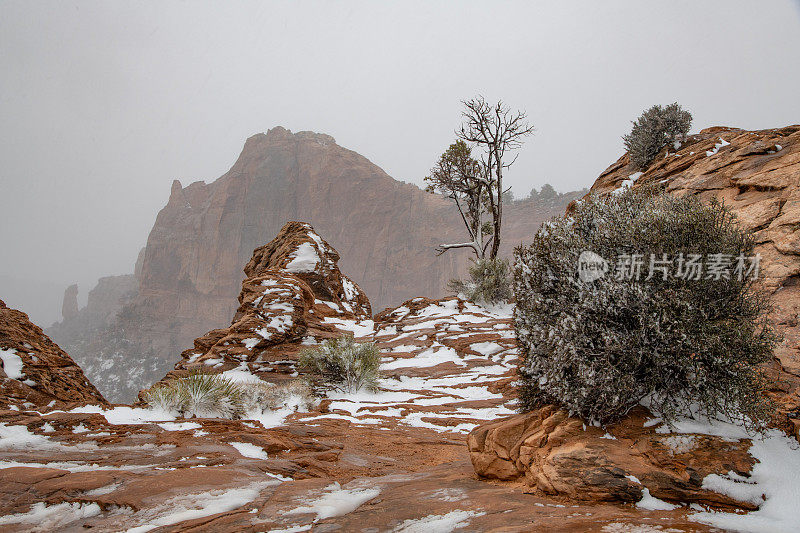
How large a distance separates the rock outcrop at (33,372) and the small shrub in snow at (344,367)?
379cm

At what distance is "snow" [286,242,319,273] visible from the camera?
53.7 feet

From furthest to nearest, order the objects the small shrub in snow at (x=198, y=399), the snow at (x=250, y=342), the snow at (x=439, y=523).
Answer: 1. the snow at (x=250, y=342)
2. the small shrub in snow at (x=198, y=399)
3. the snow at (x=439, y=523)

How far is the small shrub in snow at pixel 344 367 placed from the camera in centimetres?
838

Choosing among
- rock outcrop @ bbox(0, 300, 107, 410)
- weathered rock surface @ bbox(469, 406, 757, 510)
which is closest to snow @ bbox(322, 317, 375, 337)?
rock outcrop @ bbox(0, 300, 107, 410)

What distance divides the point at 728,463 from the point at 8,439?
6227 millimetres

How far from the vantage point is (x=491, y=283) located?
1444 cm

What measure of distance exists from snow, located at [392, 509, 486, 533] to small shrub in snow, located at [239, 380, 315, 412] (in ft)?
15.9

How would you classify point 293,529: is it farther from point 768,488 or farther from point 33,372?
point 33,372

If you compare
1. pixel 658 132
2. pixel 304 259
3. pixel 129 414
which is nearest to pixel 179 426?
pixel 129 414

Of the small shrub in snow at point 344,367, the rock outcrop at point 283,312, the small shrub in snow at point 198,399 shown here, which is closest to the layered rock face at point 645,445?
the small shrub in snow at point 198,399

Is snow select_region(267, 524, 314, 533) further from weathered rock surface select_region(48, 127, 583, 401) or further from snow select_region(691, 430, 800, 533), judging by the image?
weathered rock surface select_region(48, 127, 583, 401)

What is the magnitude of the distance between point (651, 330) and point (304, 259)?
1513 cm

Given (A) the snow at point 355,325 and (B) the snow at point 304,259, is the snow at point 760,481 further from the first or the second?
(B) the snow at point 304,259

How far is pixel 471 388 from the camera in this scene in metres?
8.21
